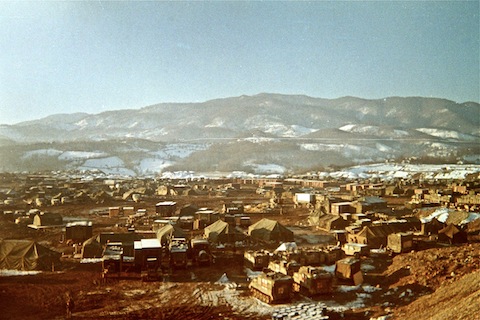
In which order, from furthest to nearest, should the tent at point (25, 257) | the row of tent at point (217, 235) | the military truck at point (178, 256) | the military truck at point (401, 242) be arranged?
1. the row of tent at point (217, 235)
2. the military truck at point (401, 242)
3. the military truck at point (178, 256)
4. the tent at point (25, 257)

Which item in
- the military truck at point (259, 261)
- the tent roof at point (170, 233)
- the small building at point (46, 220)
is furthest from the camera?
the small building at point (46, 220)

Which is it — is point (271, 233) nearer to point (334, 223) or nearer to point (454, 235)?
point (334, 223)

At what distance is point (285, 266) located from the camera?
1827 centimetres

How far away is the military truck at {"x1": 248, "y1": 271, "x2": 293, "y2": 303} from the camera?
15.6 metres

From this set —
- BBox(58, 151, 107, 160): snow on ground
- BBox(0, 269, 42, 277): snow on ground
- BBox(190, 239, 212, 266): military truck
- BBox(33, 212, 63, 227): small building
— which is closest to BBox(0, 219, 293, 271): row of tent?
BBox(0, 269, 42, 277): snow on ground

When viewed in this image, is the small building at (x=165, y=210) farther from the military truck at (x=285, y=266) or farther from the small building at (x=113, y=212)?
the military truck at (x=285, y=266)

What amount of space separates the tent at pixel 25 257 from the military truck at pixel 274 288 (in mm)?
10951

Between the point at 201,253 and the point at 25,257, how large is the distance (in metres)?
8.66

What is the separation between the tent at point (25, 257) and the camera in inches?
792

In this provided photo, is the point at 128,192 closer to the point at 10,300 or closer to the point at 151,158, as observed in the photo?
the point at 10,300

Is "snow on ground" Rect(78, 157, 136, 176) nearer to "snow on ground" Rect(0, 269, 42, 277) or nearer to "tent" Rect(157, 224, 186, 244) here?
"tent" Rect(157, 224, 186, 244)

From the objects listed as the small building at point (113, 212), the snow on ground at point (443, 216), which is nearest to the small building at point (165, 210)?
the small building at point (113, 212)

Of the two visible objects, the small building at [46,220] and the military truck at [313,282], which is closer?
the military truck at [313,282]

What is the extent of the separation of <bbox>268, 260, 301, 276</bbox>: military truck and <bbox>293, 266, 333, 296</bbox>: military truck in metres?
0.97
